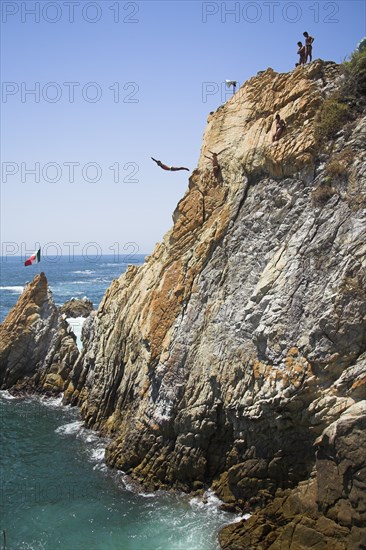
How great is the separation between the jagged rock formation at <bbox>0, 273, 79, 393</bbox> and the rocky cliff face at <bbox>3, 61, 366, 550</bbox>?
8.44 metres

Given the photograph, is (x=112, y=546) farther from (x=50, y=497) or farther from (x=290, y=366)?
(x=290, y=366)

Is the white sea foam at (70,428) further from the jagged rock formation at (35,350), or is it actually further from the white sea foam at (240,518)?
the white sea foam at (240,518)

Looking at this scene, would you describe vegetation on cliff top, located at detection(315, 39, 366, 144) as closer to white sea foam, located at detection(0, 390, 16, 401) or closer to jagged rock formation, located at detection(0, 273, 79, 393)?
jagged rock formation, located at detection(0, 273, 79, 393)

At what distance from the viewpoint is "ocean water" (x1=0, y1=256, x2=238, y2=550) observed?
16578 millimetres

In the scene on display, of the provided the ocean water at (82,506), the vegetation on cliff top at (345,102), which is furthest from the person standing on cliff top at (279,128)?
the ocean water at (82,506)

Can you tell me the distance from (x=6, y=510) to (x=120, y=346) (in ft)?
32.6

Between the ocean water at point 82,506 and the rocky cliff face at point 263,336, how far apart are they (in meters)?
0.96

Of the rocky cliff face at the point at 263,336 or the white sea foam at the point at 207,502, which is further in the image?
the white sea foam at the point at 207,502

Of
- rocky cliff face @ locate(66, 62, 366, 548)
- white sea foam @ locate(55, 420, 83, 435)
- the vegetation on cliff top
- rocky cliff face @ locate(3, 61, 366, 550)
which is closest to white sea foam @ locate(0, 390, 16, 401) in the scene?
white sea foam @ locate(55, 420, 83, 435)

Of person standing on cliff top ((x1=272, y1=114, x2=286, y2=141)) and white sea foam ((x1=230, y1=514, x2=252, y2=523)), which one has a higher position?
person standing on cliff top ((x1=272, y1=114, x2=286, y2=141))

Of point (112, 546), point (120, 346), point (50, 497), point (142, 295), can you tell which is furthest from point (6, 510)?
point (142, 295)

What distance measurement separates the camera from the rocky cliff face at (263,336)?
1591 centimetres

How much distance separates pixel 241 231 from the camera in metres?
21.3

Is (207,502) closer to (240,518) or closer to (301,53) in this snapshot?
(240,518)
